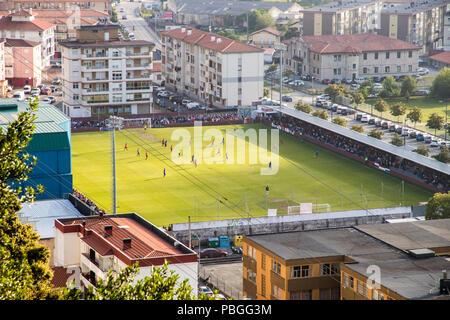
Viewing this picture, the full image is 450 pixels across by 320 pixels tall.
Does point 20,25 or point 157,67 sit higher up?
point 20,25

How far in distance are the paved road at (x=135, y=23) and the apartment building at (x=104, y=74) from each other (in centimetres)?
2914

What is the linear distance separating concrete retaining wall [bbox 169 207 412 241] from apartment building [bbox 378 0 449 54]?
54068 mm

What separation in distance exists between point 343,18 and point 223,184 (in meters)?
49.2

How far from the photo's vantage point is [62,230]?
25.0 meters

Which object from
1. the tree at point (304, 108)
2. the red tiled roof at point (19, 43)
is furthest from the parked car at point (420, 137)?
the red tiled roof at point (19, 43)

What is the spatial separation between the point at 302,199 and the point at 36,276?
2621cm

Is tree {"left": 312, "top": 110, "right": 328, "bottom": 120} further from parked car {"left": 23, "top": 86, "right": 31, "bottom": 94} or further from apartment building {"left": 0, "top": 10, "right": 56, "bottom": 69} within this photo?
apartment building {"left": 0, "top": 10, "right": 56, "bottom": 69}

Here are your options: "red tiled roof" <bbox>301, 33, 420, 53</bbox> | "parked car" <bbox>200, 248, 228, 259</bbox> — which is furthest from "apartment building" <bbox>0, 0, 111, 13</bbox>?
"parked car" <bbox>200, 248, 228, 259</bbox>

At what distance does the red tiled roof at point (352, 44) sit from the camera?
74.5m

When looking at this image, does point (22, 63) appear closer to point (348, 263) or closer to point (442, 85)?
point (442, 85)

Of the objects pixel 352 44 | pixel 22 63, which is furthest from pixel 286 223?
pixel 352 44

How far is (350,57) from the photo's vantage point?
74.6 metres

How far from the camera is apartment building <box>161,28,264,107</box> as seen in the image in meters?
63.4

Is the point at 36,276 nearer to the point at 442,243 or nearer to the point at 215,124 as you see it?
the point at 442,243
